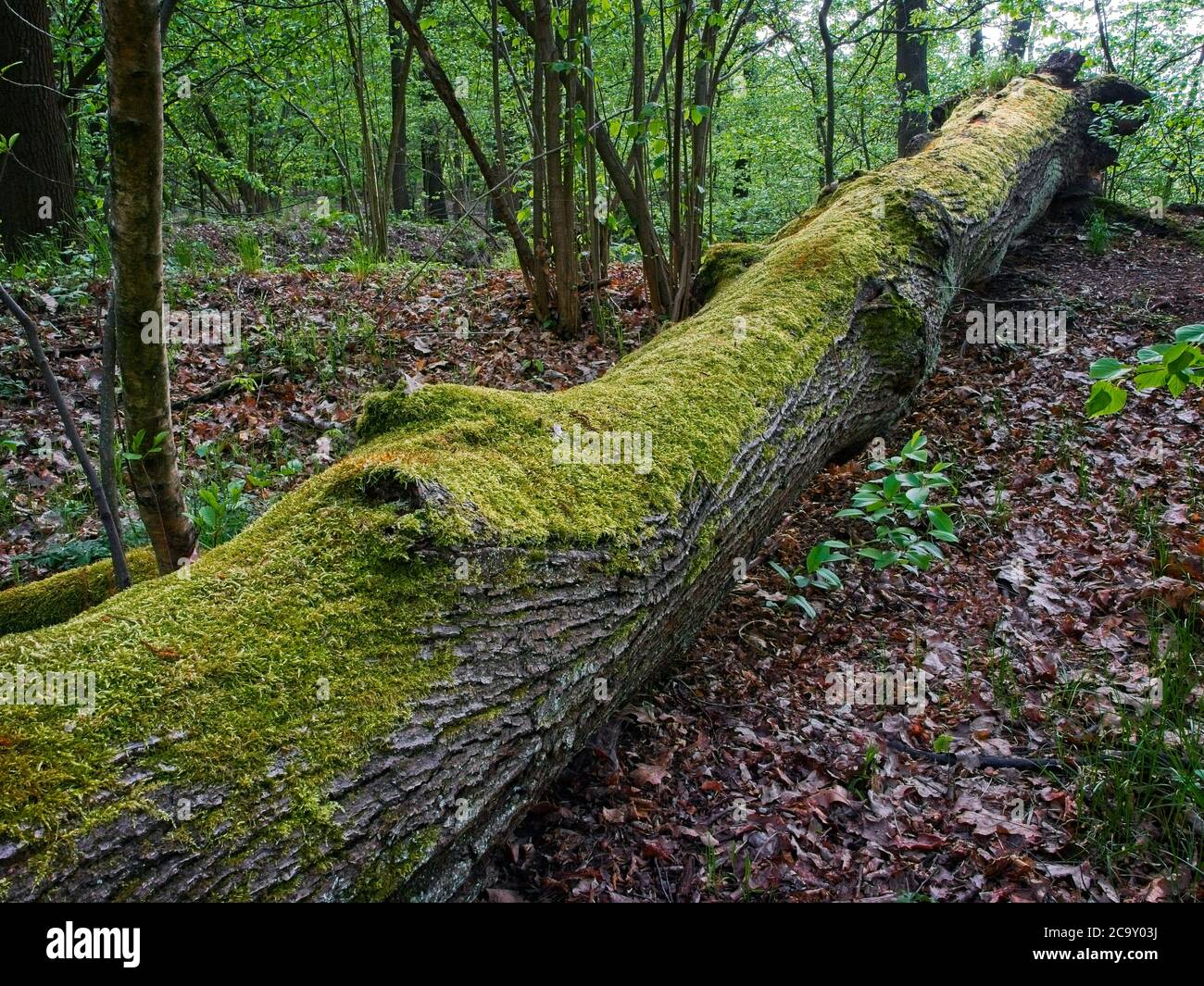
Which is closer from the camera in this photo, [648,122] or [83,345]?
[648,122]

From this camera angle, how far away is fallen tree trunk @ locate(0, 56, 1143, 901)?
1.48m

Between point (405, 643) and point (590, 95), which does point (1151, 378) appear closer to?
point (405, 643)

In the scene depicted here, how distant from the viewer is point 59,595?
345 centimetres

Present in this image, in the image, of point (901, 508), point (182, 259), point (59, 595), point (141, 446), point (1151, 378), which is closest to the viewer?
point (1151, 378)

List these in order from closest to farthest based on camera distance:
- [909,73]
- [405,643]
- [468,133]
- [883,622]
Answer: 1. [405,643]
2. [883,622]
3. [468,133]
4. [909,73]

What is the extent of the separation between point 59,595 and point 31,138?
6.86m

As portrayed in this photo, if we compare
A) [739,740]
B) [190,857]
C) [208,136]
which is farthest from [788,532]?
[208,136]

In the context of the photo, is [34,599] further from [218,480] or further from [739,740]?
[739,740]

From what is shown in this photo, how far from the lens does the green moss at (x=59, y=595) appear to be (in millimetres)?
3352

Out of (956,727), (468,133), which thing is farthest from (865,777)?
(468,133)

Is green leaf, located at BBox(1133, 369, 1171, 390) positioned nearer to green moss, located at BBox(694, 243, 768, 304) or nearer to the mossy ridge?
the mossy ridge

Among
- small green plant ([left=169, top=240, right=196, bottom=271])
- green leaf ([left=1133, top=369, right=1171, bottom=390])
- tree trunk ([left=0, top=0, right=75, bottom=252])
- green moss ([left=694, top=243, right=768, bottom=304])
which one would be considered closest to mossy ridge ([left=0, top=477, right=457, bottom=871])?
green leaf ([left=1133, top=369, right=1171, bottom=390])

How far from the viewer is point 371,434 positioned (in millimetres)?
2857
